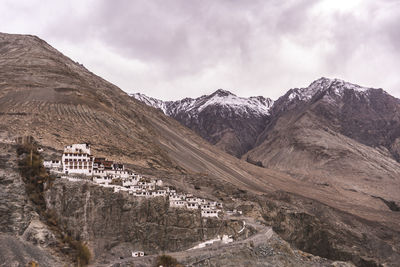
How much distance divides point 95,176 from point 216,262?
21830mm

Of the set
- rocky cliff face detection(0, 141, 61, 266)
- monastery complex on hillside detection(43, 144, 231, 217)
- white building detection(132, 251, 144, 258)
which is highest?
monastery complex on hillside detection(43, 144, 231, 217)

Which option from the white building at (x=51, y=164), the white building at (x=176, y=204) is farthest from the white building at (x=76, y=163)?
the white building at (x=176, y=204)

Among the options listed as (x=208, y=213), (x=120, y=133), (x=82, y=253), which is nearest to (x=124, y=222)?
(x=82, y=253)

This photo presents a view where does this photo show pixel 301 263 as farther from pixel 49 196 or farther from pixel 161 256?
pixel 49 196

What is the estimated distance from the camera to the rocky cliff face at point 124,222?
55750 millimetres

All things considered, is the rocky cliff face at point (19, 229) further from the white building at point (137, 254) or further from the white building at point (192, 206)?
the white building at point (192, 206)

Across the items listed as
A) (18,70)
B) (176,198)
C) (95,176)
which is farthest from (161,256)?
(18,70)

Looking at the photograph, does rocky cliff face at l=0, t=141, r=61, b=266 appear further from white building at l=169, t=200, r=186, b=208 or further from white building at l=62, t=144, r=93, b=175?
white building at l=169, t=200, r=186, b=208

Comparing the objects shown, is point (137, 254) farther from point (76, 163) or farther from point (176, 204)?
point (76, 163)

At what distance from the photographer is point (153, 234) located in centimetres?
5691

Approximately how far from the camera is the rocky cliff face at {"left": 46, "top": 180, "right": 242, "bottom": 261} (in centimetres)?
5575

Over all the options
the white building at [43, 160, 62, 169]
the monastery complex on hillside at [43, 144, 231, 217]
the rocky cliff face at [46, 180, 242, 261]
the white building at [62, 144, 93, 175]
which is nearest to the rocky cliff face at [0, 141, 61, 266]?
the rocky cliff face at [46, 180, 242, 261]

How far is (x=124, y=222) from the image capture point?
57500 millimetres

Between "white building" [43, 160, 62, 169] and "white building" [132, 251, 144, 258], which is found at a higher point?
"white building" [43, 160, 62, 169]
